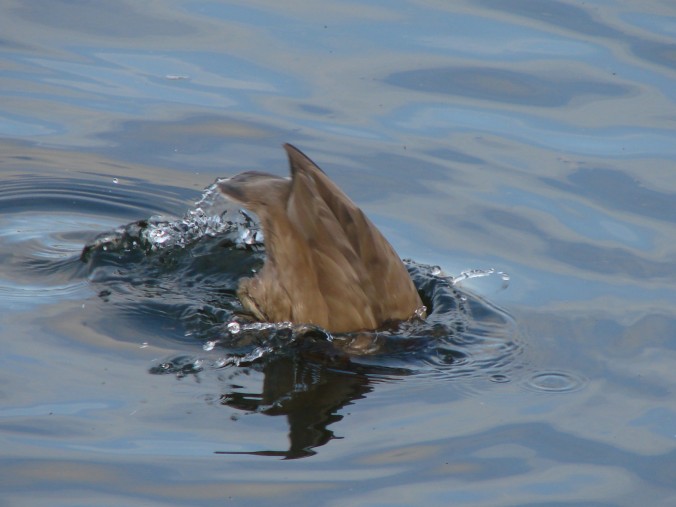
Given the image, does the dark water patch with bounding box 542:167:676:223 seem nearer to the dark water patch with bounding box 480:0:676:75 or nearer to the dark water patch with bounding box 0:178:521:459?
the dark water patch with bounding box 0:178:521:459

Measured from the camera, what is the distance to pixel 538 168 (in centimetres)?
808

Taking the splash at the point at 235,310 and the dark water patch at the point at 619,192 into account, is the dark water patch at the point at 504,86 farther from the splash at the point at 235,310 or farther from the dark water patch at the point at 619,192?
the splash at the point at 235,310

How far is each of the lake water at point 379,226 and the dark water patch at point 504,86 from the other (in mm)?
21

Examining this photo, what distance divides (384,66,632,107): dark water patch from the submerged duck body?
3.28m

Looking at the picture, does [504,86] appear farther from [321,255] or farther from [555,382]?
[555,382]

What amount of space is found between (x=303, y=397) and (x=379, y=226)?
2.19m

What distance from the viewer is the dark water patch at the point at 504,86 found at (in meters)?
9.10

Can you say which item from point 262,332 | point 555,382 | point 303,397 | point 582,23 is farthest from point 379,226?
point 582,23

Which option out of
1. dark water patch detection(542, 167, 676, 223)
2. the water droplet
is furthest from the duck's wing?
A: dark water patch detection(542, 167, 676, 223)

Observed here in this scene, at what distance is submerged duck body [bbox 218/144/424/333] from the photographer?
6.00m

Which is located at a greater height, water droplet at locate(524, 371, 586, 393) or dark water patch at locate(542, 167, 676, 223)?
dark water patch at locate(542, 167, 676, 223)

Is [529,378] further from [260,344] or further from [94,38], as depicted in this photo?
[94,38]

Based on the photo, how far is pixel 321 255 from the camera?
6.01m

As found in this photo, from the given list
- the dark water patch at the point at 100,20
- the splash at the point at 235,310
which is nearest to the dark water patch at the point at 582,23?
the dark water patch at the point at 100,20
